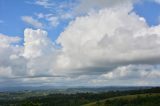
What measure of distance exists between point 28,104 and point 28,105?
96 centimetres

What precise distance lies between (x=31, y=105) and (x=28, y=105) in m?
1.94

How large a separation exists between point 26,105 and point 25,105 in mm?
1117

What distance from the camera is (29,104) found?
16362cm

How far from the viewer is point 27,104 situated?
164m

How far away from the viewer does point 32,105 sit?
164m

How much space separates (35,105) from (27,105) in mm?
4831

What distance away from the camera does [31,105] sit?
538 feet

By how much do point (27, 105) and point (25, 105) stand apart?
2.12 m

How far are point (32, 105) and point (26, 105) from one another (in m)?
3.12

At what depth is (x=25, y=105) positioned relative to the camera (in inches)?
6476

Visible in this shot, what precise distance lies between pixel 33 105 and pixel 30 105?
6.17ft

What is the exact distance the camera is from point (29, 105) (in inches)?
6407

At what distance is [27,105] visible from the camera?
534 feet
